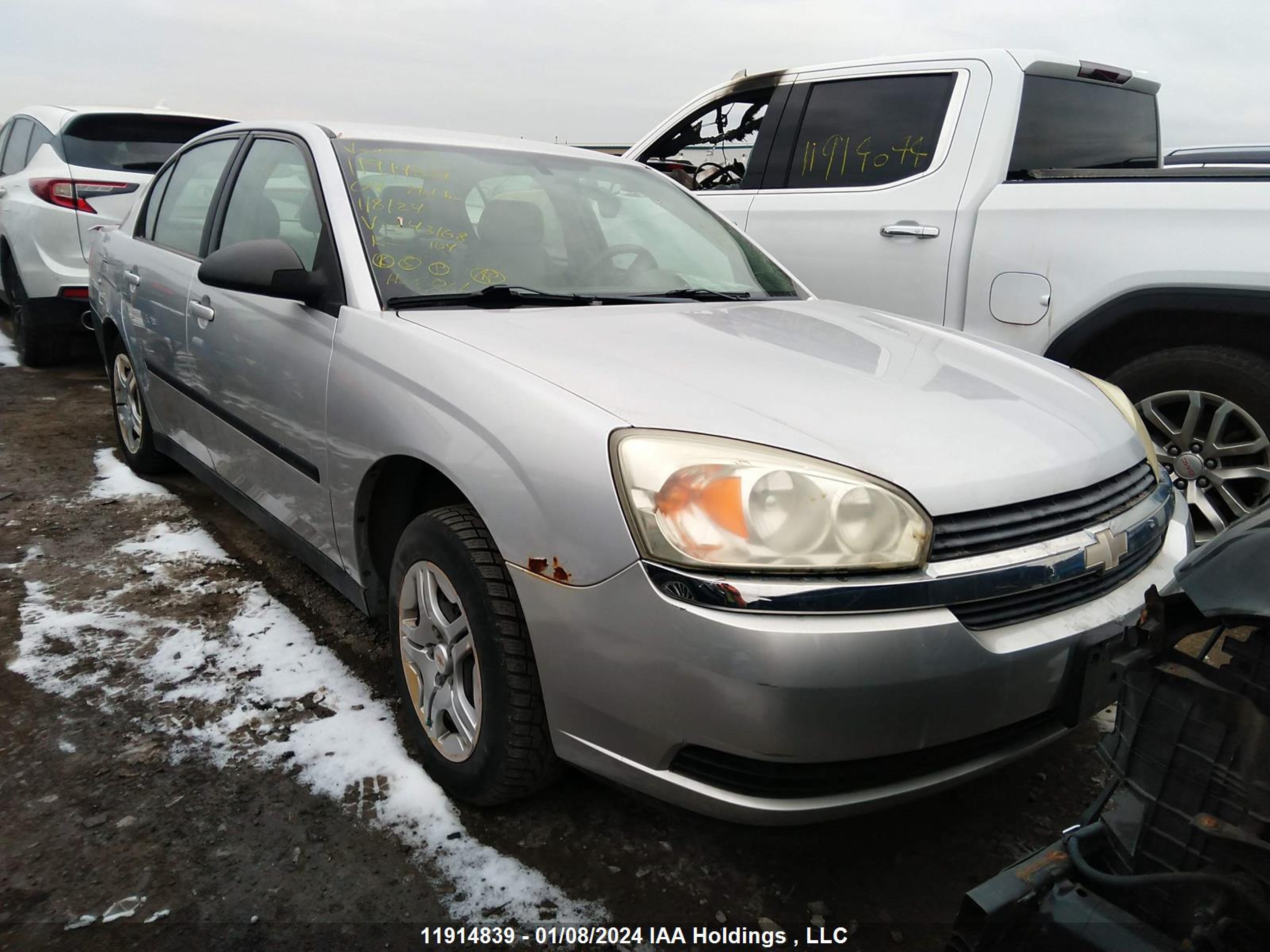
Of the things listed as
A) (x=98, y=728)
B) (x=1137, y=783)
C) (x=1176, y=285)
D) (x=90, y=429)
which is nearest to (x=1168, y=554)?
(x=1137, y=783)

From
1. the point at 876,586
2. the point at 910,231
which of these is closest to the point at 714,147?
the point at 910,231

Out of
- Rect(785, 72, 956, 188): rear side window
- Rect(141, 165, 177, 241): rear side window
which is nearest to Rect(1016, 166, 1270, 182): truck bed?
Rect(785, 72, 956, 188): rear side window

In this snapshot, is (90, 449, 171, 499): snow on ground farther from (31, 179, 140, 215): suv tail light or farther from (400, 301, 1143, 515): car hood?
(400, 301, 1143, 515): car hood

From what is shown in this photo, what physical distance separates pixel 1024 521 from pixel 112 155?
650 cm

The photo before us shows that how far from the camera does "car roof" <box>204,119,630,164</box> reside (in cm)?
282

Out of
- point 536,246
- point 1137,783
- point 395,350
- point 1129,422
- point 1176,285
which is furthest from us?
point 1176,285

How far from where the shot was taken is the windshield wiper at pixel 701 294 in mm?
2703

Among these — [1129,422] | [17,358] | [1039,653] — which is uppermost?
[1129,422]

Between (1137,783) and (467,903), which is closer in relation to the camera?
(1137,783)

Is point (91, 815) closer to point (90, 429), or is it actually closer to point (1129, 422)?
point (1129, 422)

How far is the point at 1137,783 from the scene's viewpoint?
1.27 meters

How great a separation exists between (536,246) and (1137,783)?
6.67 feet

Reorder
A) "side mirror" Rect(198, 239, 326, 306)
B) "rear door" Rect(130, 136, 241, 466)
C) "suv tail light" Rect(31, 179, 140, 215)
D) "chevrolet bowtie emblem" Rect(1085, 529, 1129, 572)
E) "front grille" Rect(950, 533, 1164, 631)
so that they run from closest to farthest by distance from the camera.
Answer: "front grille" Rect(950, 533, 1164, 631) < "chevrolet bowtie emblem" Rect(1085, 529, 1129, 572) < "side mirror" Rect(198, 239, 326, 306) < "rear door" Rect(130, 136, 241, 466) < "suv tail light" Rect(31, 179, 140, 215)

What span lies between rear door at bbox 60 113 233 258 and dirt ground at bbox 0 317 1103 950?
448 centimetres
